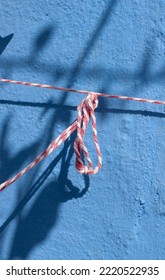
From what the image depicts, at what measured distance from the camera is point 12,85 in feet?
6.01

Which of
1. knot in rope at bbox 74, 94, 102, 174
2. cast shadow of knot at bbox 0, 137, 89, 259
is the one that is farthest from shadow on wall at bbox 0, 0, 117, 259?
knot in rope at bbox 74, 94, 102, 174

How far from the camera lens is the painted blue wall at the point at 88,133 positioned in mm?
1793

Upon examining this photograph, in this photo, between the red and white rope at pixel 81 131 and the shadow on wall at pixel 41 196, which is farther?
the shadow on wall at pixel 41 196

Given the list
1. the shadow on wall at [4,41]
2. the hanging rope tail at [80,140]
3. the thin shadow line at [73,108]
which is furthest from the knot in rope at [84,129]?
the shadow on wall at [4,41]

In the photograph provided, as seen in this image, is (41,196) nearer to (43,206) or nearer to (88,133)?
(43,206)

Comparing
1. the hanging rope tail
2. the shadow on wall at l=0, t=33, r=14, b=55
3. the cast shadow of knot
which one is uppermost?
the shadow on wall at l=0, t=33, r=14, b=55

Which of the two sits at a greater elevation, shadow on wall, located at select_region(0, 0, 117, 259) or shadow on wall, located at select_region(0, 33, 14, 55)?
shadow on wall, located at select_region(0, 33, 14, 55)

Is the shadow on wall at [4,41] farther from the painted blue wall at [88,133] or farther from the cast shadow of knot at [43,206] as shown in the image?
the cast shadow of knot at [43,206]

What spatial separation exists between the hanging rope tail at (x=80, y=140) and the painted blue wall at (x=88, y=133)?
8 centimetres

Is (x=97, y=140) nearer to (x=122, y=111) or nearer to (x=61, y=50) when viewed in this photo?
(x=122, y=111)

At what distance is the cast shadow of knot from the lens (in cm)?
190

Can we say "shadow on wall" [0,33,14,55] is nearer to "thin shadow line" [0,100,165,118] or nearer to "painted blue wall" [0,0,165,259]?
"painted blue wall" [0,0,165,259]

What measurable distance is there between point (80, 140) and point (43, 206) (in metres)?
0.38

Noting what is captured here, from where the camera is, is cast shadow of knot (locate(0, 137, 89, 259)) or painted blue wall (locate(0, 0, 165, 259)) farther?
cast shadow of knot (locate(0, 137, 89, 259))
